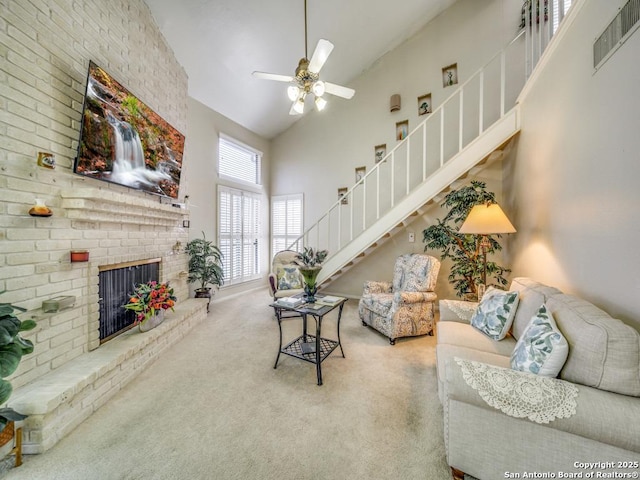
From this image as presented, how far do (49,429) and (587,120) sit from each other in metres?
3.97

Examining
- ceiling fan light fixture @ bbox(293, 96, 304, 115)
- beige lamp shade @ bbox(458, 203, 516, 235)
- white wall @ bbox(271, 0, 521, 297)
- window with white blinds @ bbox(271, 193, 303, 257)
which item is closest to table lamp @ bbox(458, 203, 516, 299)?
beige lamp shade @ bbox(458, 203, 516, 235)

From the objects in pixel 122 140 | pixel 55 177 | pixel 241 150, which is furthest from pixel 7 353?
pixel 241 150

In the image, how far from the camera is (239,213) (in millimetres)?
5090

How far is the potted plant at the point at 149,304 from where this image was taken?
2543 mm

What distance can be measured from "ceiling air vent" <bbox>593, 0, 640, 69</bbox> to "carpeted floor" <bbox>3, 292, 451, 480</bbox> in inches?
99.0

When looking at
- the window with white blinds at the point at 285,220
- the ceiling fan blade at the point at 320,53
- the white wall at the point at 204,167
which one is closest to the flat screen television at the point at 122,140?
the white wall at the point at 204,167

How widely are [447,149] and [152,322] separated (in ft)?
15.5

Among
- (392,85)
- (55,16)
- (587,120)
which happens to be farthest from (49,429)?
(392,85)

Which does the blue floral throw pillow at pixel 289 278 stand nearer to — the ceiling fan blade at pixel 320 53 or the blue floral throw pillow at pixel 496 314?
the blue floral throw pillow at pixel 496 314

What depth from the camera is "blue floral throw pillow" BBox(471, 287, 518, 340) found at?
6.36 feet

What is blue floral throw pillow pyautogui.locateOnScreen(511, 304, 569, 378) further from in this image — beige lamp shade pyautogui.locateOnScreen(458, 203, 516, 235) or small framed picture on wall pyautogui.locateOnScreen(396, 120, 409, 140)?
small framed picture on wall pyautogui.locateOnScreen(396, 120, 409, 140)

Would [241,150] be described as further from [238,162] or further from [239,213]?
[239,213]

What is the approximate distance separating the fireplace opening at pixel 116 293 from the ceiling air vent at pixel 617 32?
4.03 metres

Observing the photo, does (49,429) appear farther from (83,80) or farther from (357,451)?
(83,80)
